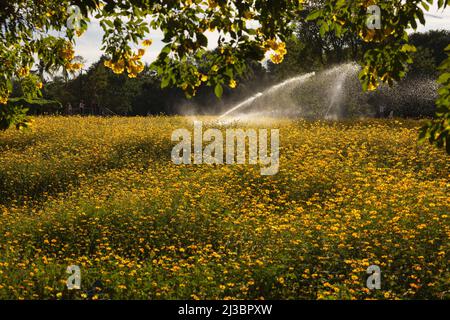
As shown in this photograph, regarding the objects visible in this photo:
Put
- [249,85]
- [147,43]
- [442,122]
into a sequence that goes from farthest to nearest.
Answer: [249,85]
[147,43]
[442,122]

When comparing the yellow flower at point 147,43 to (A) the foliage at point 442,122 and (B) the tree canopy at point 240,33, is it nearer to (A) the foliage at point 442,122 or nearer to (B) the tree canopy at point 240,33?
(B) the tree canopy at point 240,33

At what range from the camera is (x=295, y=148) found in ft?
48.7

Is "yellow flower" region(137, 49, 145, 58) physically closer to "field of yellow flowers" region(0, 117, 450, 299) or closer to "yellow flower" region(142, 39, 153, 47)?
"yellow flower" region(142, 39, 153, 47)

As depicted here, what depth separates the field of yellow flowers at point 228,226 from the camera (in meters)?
6.61

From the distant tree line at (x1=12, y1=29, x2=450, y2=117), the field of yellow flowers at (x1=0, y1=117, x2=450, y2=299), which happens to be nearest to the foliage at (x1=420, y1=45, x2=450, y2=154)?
the field of yellow flowers at (x1=0, y1=117, x2=450, y2=299)

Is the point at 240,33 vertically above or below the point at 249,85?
below

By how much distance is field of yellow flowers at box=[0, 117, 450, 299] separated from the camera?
661 centimetres

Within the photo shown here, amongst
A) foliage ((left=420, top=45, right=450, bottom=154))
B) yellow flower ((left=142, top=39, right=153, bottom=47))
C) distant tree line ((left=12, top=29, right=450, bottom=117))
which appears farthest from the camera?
distant tree line ((left=12, top=29, right=450, bottom=117))

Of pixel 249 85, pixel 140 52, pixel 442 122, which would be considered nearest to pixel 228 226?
pixel 140 52

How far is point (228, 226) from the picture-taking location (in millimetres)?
8891

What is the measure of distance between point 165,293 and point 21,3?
544 cm

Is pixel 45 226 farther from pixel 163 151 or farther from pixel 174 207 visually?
pixel 163 151

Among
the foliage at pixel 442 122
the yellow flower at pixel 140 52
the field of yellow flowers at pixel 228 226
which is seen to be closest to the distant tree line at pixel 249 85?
the field of yellow flowers at pixel 228 226

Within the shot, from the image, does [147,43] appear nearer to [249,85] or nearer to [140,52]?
[140,52]
